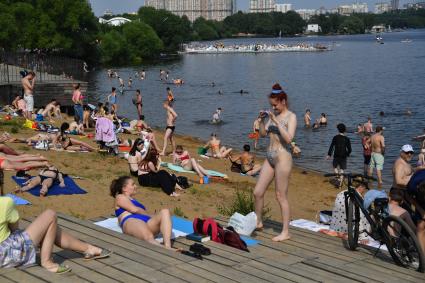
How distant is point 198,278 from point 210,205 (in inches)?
243

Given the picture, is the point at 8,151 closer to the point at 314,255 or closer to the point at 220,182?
the point at 314,255

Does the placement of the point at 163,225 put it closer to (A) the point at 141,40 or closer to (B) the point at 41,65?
(B) the point at 41,65

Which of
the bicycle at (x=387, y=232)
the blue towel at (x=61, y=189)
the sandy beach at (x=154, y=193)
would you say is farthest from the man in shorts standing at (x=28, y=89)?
the bicycle at (x=387, y=232)

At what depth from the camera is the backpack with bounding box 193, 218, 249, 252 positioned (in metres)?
6.95

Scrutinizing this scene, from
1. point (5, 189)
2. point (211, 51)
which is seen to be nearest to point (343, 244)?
point (5, 189)

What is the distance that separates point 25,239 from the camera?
5562mm

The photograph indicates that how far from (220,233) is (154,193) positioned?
4963 mm

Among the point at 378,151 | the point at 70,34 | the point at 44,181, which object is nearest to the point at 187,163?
the point at 44,181

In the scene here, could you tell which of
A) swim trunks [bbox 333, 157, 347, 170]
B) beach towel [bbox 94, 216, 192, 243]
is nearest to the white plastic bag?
beach towel [bbox 94, 216, 192, 243]

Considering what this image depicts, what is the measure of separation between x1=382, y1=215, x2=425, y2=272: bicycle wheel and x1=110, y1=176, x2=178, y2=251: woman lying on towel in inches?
95.0

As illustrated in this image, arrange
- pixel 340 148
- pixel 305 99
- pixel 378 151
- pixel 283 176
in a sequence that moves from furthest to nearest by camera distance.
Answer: pixel 305 99 → pixel 378 151 → pixel 340 148 → pixel 283 176

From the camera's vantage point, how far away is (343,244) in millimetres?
7613

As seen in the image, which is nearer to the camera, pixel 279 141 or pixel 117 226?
pixel 279 141

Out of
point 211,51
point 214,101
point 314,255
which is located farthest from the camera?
point 211,51
